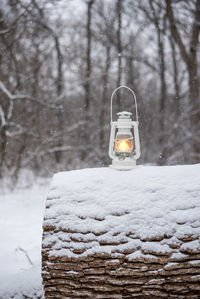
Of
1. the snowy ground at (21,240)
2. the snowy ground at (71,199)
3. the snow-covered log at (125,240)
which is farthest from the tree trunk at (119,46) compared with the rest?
the snow-covered log at (125,240)

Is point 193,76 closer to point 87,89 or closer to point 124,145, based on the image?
point 87,89

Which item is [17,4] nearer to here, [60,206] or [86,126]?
[86,126]

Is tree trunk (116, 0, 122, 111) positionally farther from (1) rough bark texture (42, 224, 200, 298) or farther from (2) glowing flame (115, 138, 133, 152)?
(1) rough bark texture (42, 224, 200, 298)

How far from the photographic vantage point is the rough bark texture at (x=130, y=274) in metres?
2.14

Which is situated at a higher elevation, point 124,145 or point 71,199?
point 124,145

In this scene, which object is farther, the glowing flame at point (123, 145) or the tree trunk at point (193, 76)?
the tree trunk at point (193, 76)

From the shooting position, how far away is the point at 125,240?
2.19 m

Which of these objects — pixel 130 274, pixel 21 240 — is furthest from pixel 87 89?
pixel 130 274

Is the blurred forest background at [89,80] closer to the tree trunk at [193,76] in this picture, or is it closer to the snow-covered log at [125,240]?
the tree trunk at [193,76]

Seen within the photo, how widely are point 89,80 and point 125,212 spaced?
7.52 metres

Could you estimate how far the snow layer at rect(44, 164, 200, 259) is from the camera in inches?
85.8

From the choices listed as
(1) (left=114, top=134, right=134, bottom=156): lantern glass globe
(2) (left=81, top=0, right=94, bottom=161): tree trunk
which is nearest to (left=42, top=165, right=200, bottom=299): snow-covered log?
(1) (left=114, top=134, right=134, bottom=156): lantern glass globe

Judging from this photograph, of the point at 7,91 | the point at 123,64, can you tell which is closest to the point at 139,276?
the point at 7,91

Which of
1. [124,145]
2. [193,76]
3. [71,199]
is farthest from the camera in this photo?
[193,76]
